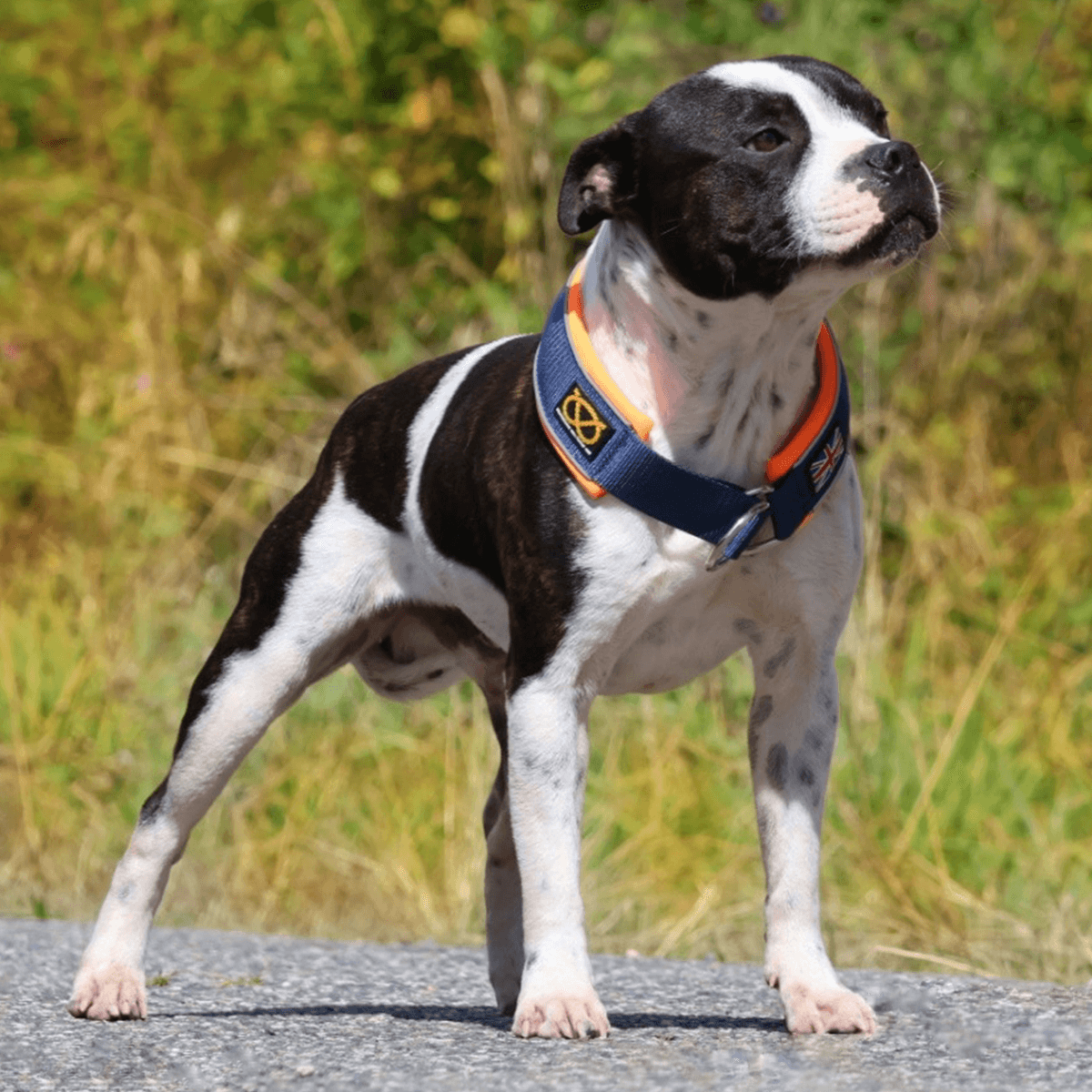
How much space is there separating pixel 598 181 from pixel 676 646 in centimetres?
91

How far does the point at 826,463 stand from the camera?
3803 mm

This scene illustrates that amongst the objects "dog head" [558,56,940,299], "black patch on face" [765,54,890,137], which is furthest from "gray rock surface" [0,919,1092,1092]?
"black patch on face" [765,54,890,137]

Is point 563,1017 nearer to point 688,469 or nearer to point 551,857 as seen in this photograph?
→ point 551,857

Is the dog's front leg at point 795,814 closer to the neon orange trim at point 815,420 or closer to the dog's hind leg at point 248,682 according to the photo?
the neon orange trim at point 815,420

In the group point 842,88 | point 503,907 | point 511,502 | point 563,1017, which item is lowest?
point 503,907

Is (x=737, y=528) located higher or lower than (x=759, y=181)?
lower

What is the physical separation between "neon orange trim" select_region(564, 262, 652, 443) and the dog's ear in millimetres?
150

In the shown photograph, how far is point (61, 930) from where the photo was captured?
220 inches

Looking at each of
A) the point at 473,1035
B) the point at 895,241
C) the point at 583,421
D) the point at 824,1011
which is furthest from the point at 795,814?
the point at 895,241

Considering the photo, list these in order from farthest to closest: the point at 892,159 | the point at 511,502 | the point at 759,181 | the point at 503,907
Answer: the point at 503,907 < the point at 511,502 < the point at 759,181 < the point at 892,159

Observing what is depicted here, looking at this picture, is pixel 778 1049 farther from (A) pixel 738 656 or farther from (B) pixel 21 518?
(B) pixel 21 518

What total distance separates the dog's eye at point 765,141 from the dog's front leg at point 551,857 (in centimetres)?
104

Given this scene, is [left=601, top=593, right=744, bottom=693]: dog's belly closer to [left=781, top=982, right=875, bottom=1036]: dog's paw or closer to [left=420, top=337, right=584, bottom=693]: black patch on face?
[left=420, top=337, right=584, bottom=693]: black patch on face

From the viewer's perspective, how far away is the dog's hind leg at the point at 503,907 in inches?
175
